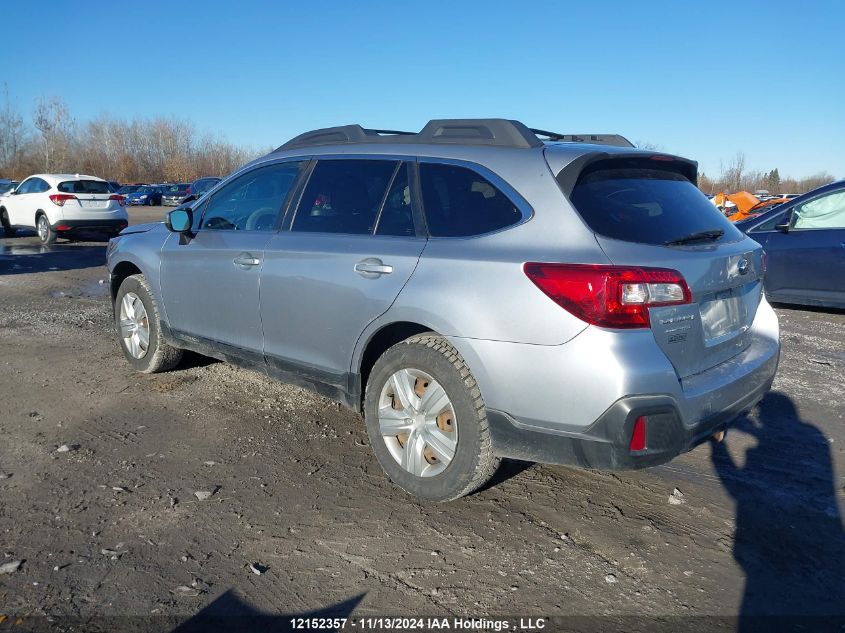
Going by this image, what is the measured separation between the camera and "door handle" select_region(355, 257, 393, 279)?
3.54 m

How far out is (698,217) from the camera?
3467mm

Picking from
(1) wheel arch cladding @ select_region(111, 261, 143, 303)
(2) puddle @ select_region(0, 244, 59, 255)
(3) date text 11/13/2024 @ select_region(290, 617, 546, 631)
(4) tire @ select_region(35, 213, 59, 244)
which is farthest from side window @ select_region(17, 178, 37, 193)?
(3) date text 11/13/2024 @ select_region(290, 617, 546, 631)

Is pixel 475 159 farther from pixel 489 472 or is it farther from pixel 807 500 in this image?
pixel 807 500

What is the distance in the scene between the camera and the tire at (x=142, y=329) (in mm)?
5371

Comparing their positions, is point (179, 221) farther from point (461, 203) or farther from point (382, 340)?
point (461, 203)

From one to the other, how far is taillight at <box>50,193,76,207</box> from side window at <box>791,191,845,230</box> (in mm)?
15188

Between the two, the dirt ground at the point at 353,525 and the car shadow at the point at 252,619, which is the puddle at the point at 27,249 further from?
the car shadow at the point at 252,619

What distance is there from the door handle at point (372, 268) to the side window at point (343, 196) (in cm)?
24

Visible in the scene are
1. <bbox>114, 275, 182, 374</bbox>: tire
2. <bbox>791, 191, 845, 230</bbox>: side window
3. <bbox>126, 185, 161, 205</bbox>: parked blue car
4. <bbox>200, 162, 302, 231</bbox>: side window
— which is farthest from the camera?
<bbox>126, 185, 161, 205</bbox>: parked blue car

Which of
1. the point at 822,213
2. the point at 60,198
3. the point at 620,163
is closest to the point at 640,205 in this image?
the point at 620,163

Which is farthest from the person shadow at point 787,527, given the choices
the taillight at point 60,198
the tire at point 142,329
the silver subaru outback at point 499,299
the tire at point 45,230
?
the tire at point 45,230

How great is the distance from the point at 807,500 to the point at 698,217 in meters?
1.57

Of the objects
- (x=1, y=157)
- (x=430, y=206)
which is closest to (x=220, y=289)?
(x=430, y=206)

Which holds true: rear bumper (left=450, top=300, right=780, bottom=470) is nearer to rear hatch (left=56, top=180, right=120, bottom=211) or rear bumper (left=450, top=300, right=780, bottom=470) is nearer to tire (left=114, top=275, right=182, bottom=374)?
tire (left=114, top=275, right=182, bottom=374)
